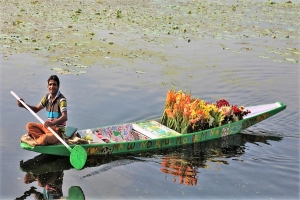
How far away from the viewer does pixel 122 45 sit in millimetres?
14398

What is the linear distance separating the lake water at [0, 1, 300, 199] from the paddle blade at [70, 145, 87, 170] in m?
0.18

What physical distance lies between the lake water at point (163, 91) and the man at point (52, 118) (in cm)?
43

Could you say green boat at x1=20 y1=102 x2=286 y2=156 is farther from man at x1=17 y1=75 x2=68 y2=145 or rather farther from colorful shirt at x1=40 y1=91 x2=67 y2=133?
colorful shirt at x1=40 y1=91 x2=67 y2=133

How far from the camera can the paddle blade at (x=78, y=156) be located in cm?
728

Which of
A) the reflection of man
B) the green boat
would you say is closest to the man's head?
the green boat

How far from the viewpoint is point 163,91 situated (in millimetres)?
11398

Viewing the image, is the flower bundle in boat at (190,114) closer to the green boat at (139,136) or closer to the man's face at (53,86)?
the green boat at (139,136)

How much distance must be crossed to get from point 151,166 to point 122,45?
23.0 feet

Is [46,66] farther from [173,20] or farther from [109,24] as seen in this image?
[173,20]

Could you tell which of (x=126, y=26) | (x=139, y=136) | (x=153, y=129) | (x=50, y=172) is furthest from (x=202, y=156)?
(x=126, y=26)

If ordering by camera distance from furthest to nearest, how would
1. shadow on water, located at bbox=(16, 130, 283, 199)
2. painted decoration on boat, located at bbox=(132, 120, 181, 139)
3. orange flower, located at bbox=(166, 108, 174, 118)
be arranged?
1. orange flower, located at bbox=(166, 108, 174, 118)
2. painted decoration on boat, located at bbox=(132, 120, 181, 139)
3. shadow on water, located at bbox=(16, 130, 283, 199)

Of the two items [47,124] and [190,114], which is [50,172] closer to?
[47,124]

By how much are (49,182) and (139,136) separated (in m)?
2.14

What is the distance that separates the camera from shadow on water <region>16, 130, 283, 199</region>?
23.2ft
